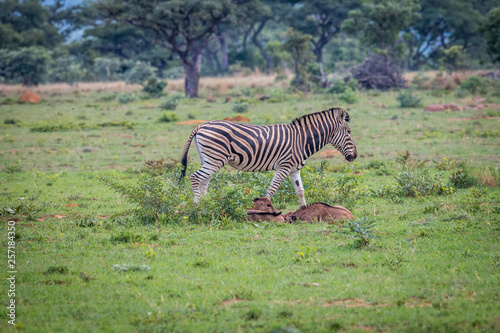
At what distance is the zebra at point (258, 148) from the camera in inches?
372

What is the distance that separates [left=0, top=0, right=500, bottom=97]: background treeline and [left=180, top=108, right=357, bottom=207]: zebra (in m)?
24.4

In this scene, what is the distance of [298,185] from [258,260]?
9.09 feet

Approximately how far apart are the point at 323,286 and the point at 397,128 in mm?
14975

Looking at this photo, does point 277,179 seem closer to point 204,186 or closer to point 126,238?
point 204,186

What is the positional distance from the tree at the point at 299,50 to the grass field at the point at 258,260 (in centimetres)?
2000

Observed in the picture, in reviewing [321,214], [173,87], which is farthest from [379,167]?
[173,87]

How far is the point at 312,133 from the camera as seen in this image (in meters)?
9.83

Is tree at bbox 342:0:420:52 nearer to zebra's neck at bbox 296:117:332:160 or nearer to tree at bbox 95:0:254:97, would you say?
tree at bbox 95:0:254:97

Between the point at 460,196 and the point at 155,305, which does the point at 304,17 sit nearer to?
the point at 460,196

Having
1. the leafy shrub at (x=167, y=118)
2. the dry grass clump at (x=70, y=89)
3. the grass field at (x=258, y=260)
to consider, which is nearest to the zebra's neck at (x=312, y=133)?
the grass field at (x=258, y=260)

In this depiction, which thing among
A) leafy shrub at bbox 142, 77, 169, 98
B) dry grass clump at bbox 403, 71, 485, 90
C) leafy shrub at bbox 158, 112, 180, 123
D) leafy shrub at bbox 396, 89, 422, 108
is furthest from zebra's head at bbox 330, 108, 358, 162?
leafy shrub at bbox 142, 77, 169, 98

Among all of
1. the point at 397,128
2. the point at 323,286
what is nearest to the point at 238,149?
the point at 323,286

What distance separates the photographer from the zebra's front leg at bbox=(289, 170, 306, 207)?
9.49 meters

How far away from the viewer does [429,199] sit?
10656mm
